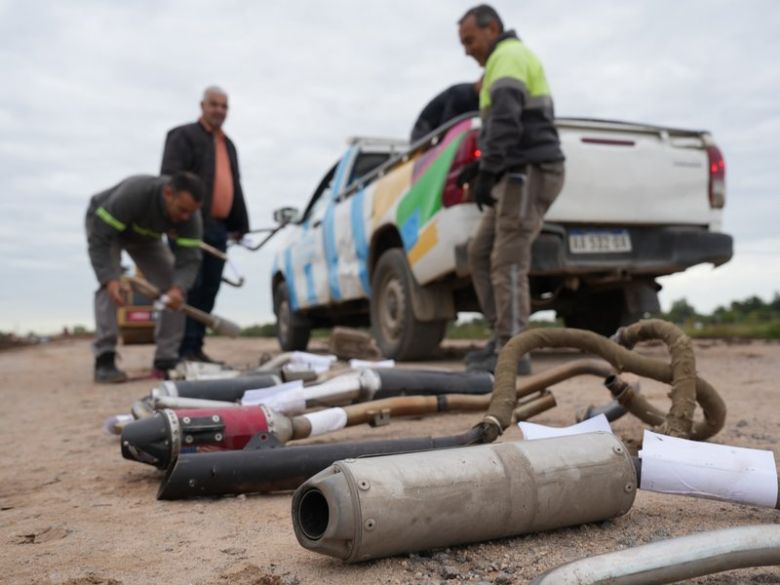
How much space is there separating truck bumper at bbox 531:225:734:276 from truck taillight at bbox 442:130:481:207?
589 mm

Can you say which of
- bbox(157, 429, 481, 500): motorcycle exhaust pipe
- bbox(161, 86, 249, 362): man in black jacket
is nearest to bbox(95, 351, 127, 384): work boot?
bbox(161, 86, 249, 362): man in black jacket

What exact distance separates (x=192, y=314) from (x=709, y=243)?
3.66 meters

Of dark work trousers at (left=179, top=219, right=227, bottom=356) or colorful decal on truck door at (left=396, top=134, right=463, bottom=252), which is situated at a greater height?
colorful decal on truck door at (left=396, top=134, right=463, bottom=252)

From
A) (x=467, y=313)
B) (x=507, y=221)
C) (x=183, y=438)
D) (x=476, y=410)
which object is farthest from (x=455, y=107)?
(x=183, y=438)

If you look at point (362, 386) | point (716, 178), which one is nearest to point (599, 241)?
point (716, 178)

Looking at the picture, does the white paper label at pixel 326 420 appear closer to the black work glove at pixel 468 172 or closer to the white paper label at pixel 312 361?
the white paper label at pixel 312 361

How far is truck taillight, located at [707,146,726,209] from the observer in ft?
18.2

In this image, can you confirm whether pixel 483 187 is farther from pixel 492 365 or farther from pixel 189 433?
pixel 189 433

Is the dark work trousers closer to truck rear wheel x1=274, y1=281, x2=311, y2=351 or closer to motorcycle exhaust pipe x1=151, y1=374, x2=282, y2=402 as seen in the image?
truck rear wheel x1=274, y1=281, x2=311, y2=351

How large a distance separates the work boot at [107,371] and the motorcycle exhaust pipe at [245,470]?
3955 millimetres

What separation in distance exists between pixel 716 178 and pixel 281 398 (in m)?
3.91

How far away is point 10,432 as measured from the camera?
3594 millimetres

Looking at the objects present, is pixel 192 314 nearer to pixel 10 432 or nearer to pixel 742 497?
pixel 10 432

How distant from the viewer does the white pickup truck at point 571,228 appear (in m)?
5.11
